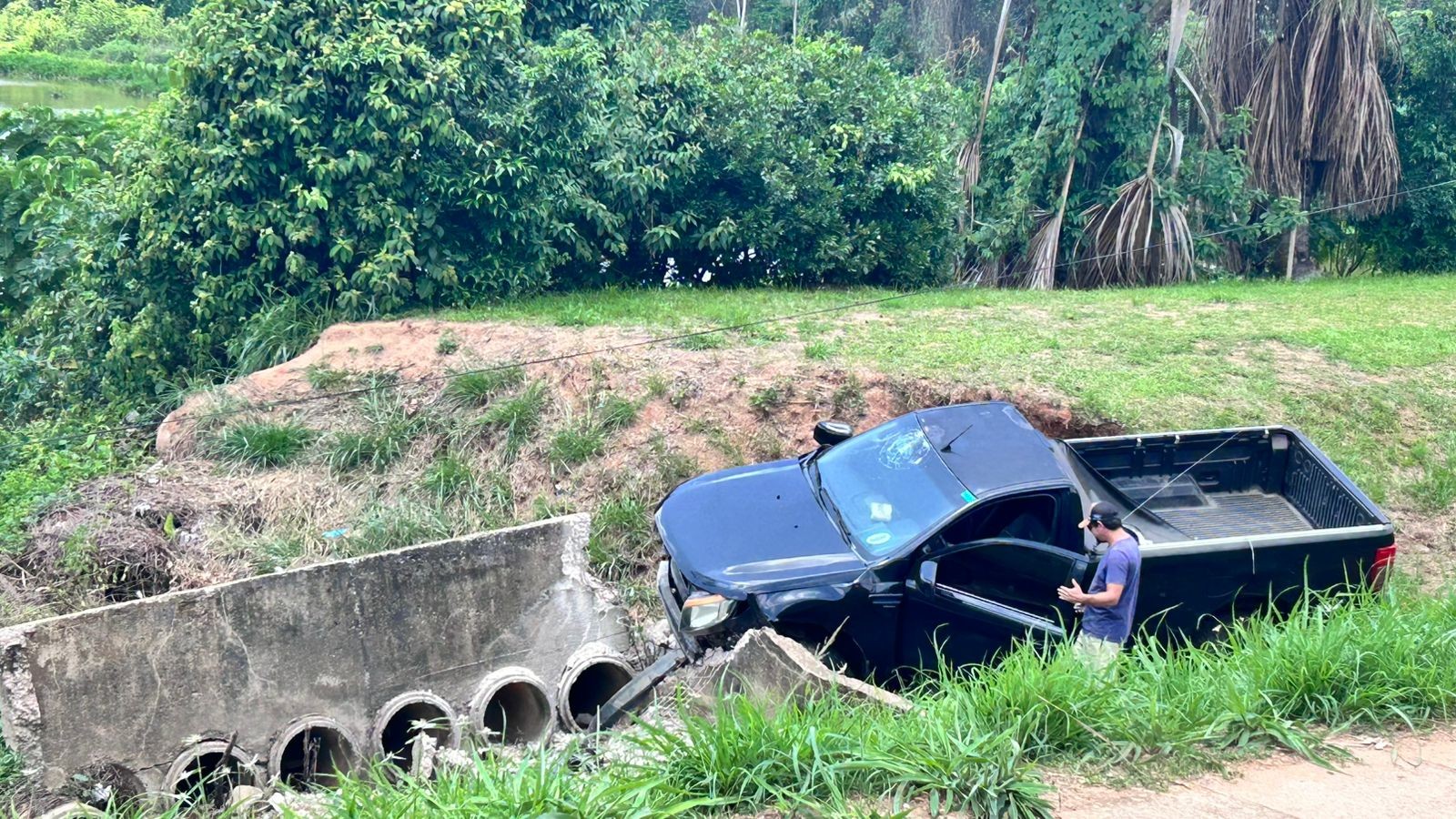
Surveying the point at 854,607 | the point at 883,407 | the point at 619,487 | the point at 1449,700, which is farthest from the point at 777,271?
the point at 1449,700

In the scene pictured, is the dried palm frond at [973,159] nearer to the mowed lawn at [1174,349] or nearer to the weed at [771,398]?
the mowed lawn at [1174,349]

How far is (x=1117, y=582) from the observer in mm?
5609

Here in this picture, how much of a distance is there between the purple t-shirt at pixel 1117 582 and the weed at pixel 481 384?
17.5 feet

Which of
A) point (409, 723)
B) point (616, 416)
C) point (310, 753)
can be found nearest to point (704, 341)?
point (616, 416)

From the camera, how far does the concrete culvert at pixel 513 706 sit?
685cm

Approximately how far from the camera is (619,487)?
8.57m

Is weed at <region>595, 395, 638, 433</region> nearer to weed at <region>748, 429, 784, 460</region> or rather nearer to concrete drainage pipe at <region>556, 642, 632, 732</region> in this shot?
weed at <region>748, 429, 784, 460</region>

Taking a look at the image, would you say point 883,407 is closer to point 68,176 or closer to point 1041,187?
point 1041,187

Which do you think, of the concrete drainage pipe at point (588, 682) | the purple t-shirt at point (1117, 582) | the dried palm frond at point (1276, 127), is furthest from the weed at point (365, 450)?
the dried palm frond at point (1276, 127)

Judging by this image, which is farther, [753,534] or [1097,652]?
[753,534]

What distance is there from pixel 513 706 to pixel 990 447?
3.41 m

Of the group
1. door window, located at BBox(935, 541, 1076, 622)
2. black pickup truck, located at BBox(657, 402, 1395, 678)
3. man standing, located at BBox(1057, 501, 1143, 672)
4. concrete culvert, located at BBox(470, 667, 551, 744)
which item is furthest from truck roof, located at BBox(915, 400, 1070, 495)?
concrete culvert, located at BBox(470, 667, 551, 744)

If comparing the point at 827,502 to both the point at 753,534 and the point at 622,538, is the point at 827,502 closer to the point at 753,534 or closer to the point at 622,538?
the point at 753,534

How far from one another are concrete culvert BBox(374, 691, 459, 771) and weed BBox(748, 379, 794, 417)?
3446 millimetres
